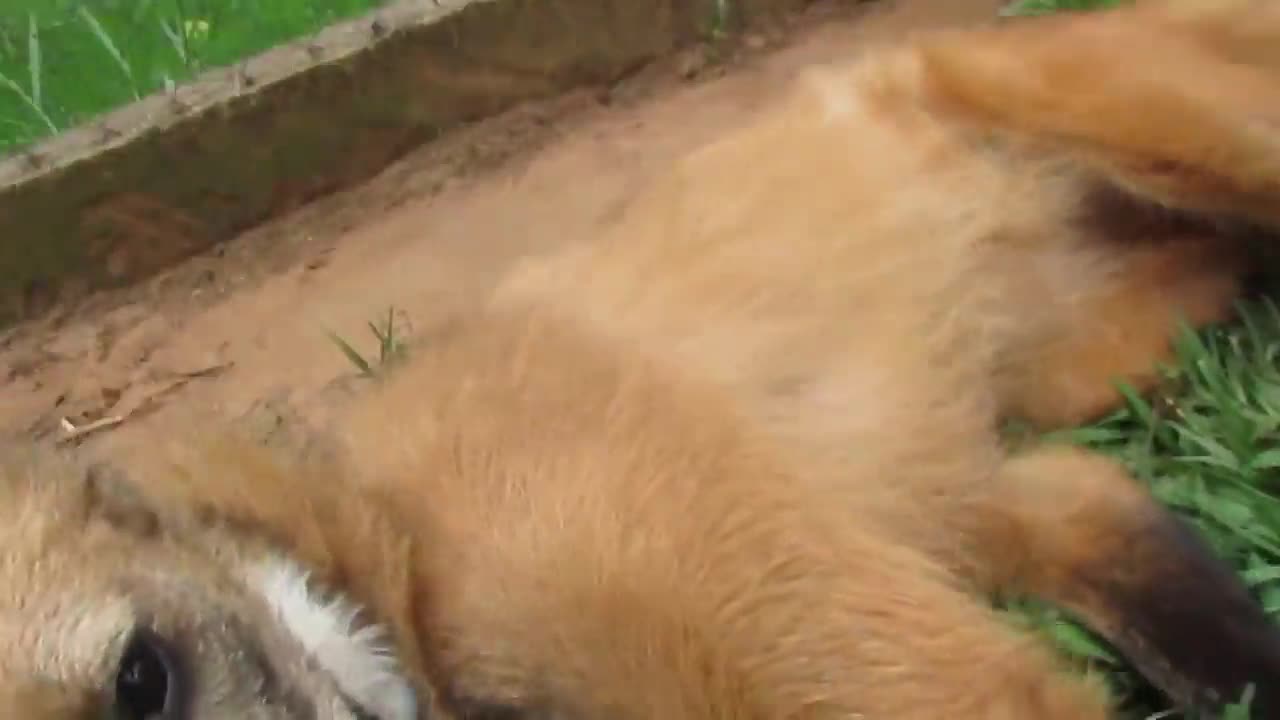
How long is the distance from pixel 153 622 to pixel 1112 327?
4.05ft

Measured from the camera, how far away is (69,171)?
7.82 feet

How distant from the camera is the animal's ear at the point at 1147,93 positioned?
5.75 feet

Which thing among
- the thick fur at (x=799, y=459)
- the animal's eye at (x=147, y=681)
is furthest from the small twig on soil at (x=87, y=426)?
the animal's eye at (x=147, y=681)

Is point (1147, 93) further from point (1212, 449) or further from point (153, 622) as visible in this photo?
point (153, 622)

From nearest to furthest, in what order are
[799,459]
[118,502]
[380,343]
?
1. [118,502]
2. [799,459]
3. [380,343]

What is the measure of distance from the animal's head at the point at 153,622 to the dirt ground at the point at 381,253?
0.88 m

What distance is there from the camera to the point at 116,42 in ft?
8.93

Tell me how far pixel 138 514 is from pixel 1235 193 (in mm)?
1268

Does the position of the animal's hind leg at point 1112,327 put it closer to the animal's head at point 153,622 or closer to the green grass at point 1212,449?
the green grass at point 1212,449

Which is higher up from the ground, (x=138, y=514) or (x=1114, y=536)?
(x=138, y=514)

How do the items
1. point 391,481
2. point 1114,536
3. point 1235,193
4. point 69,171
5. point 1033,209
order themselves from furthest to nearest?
point 69,171 < point 1033,209 < point 1235,193 < point 1114,536 < point 391,481

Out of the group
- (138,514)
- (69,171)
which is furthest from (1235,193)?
(69,171)

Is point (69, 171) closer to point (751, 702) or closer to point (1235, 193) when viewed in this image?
point (751, 702)

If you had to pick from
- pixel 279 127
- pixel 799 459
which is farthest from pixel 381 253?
pixel 799 459
